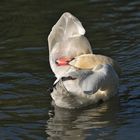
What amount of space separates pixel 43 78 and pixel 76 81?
1287mm

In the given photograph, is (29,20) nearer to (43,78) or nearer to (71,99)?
(43,78)

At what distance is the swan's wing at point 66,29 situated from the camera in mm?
A: 6914

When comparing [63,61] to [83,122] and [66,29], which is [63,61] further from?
[83,122]

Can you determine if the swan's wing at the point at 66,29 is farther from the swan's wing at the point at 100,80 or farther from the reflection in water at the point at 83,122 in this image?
the reflection in water at the point at 83,122

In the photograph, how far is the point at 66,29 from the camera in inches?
275

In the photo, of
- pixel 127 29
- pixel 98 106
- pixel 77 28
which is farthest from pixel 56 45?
pixel 127 29

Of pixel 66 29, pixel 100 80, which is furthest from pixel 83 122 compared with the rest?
pixel 66 29

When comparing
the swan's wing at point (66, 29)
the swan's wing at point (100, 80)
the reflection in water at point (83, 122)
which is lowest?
the reflection in water at point (83, 122)

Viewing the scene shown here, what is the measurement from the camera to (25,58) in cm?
805

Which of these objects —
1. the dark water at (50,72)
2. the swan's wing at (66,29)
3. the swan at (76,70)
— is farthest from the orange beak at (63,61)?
the dark water at (50,72)

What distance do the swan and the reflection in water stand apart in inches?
3.0

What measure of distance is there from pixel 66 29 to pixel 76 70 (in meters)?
0.75

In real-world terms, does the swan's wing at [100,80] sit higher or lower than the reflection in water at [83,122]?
higher

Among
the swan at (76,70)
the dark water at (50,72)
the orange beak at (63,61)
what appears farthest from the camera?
the orange beak at (63,61)
